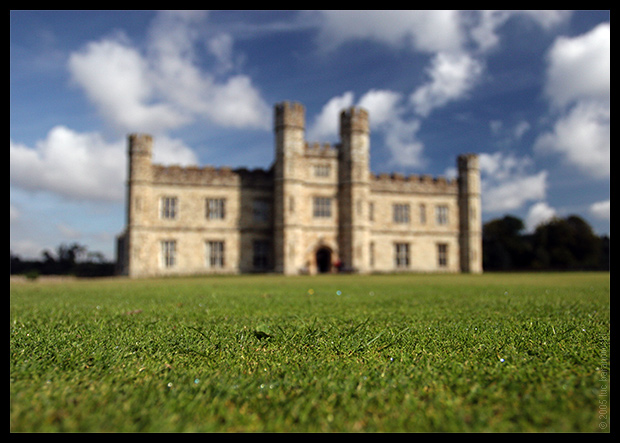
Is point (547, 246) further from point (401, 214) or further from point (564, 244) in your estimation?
point (401, 214)

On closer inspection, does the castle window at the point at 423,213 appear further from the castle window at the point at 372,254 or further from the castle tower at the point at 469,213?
the castle window at the point at 372,254

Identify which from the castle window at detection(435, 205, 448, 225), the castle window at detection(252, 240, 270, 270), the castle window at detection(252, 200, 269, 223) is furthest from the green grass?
the castle window at detection(435, 205, 448, 225)

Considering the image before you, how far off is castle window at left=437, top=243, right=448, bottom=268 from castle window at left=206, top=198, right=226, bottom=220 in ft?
54.8

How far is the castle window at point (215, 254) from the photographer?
27.4m

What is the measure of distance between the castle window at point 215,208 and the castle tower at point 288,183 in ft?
12.4

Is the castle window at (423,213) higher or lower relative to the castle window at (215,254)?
higher

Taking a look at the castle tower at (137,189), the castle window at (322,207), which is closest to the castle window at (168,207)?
the castle tower at (137,189)

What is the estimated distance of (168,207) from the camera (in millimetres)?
26859

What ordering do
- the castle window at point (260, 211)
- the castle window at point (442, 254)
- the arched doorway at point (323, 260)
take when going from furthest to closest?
the castle window at point (442, 254), the arched doorway at point (323, 260), the castle window at point (260, 211)

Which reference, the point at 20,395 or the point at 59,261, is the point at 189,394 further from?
the point at 59,261

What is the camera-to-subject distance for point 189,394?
6.40ft

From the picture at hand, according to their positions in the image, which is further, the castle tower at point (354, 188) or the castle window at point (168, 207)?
the castle tower at point (354, 188)

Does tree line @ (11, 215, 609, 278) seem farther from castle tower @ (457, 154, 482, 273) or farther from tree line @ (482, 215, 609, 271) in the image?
castle tower @ (457, 154, 482, 273)

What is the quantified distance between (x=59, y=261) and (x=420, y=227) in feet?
90.6
